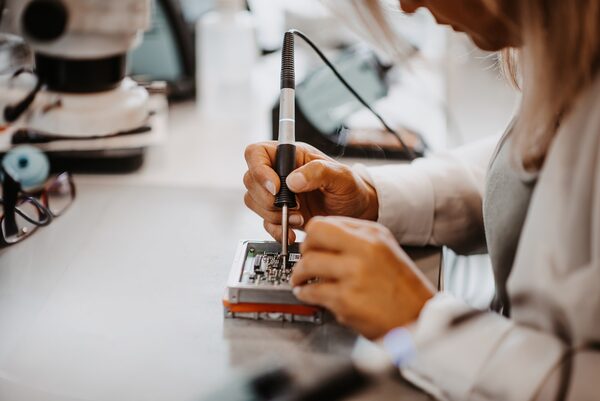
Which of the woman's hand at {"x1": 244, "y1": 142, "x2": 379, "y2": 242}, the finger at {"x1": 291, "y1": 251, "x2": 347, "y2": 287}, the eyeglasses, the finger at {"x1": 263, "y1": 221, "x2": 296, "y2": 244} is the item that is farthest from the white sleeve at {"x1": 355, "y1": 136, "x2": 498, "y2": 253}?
the eyeglasses

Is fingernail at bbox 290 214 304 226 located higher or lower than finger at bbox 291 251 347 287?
lower

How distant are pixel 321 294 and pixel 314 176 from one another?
0.64 ft

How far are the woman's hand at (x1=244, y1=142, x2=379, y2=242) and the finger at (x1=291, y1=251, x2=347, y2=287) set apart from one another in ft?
0.46

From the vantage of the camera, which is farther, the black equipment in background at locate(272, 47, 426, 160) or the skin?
the black equipment in background at locate(272, 47, 426, 160)

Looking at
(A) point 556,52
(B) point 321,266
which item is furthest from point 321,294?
(A) point 556,52

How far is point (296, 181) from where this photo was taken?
0.80 m

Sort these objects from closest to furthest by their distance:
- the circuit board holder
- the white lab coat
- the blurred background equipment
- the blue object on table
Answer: the white lab coat < the circuit board holder < the blue object on table < the blurred background equipment

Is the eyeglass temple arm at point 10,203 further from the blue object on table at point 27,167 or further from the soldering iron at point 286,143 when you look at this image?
the soldering iron at point 286,143

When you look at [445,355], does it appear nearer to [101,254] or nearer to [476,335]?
[476,335]

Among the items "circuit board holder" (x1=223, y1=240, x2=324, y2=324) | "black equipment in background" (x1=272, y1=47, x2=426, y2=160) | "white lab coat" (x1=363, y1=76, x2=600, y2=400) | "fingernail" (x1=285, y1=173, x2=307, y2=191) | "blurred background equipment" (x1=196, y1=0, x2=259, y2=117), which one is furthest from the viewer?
"blurred background equipment" (x1=196, y1=0, x2=259, y2=117)

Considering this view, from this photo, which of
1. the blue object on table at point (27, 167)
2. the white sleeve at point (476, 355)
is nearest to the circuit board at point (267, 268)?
the white sleeve at point (476, 355)

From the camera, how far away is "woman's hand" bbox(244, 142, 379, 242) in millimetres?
814

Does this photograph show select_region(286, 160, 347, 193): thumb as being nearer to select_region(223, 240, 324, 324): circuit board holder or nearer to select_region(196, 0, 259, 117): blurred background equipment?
select_region(223, 240, 324, 324): circuit board holder

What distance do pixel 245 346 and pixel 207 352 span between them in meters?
0.04
